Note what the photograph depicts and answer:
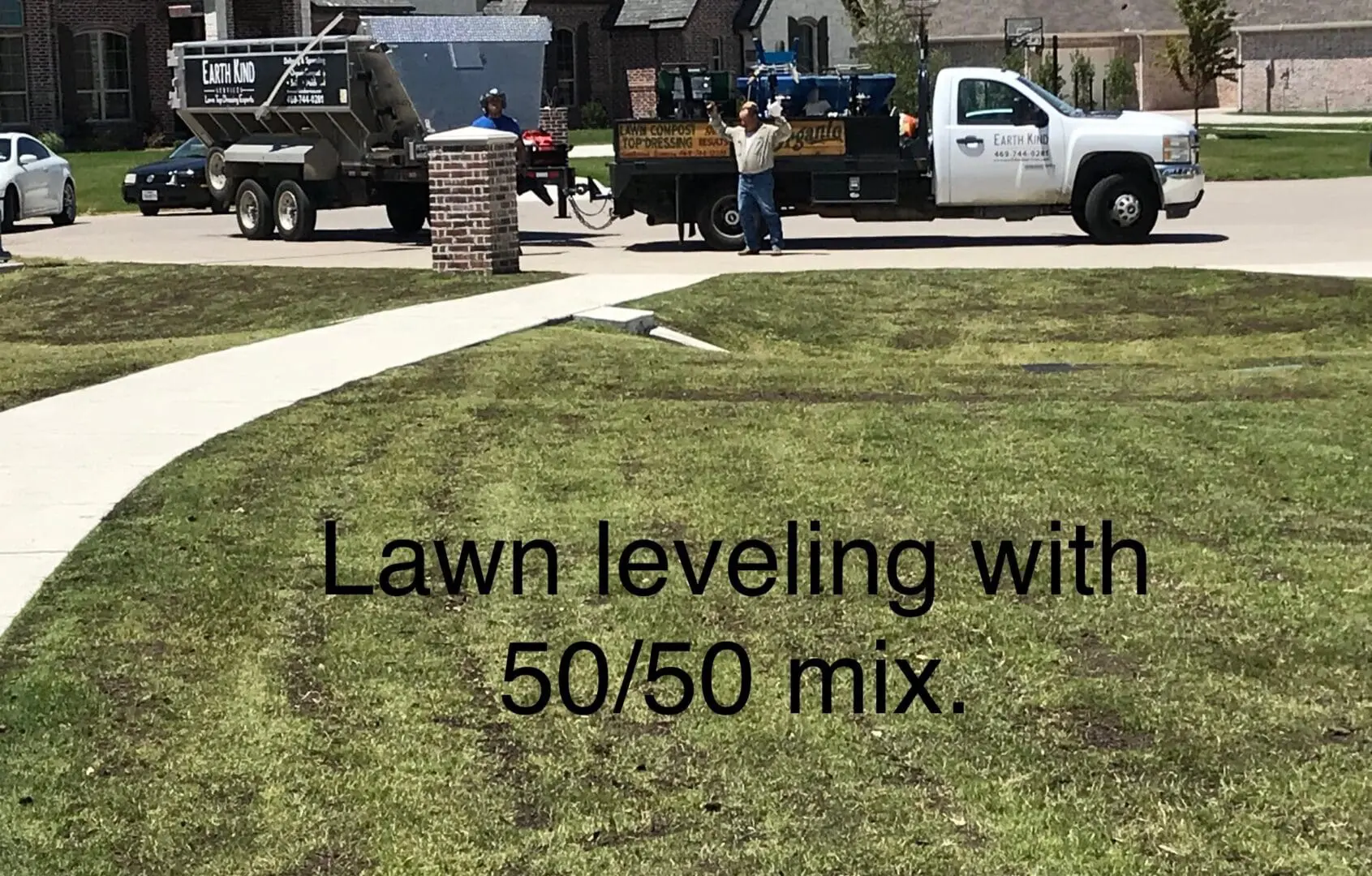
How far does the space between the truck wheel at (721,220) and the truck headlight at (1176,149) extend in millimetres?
4682

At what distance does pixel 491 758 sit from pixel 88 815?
3.63ft

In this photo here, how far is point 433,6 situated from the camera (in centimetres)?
5300

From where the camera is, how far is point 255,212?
2530 cm

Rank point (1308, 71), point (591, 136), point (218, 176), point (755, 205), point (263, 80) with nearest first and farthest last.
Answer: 1. point (755, 205)
2. point (263, 80)
3. point (218, 176)
4. point (591, 136)
5. point (1308, 71)

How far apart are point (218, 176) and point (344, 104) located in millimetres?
3576

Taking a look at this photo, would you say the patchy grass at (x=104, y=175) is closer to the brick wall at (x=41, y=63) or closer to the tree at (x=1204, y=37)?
the brick wall at (x=41, y=63)

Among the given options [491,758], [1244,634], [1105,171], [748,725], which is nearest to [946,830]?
[748,725]

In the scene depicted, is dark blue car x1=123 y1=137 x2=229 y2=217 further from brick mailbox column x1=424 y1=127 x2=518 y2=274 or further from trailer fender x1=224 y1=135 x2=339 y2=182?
brick mailbox column x1=424 y1=127 x2=518 y2=274

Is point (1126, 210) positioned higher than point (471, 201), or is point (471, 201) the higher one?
point (471, 201)

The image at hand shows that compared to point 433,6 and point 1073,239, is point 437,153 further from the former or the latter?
point 433,6

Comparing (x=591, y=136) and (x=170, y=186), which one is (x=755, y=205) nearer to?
(x=170, y=186)

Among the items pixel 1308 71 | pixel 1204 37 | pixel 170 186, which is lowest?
pixel 170 186

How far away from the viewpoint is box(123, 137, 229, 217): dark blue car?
3062 cm

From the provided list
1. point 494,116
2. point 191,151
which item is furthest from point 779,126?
point 191,151
